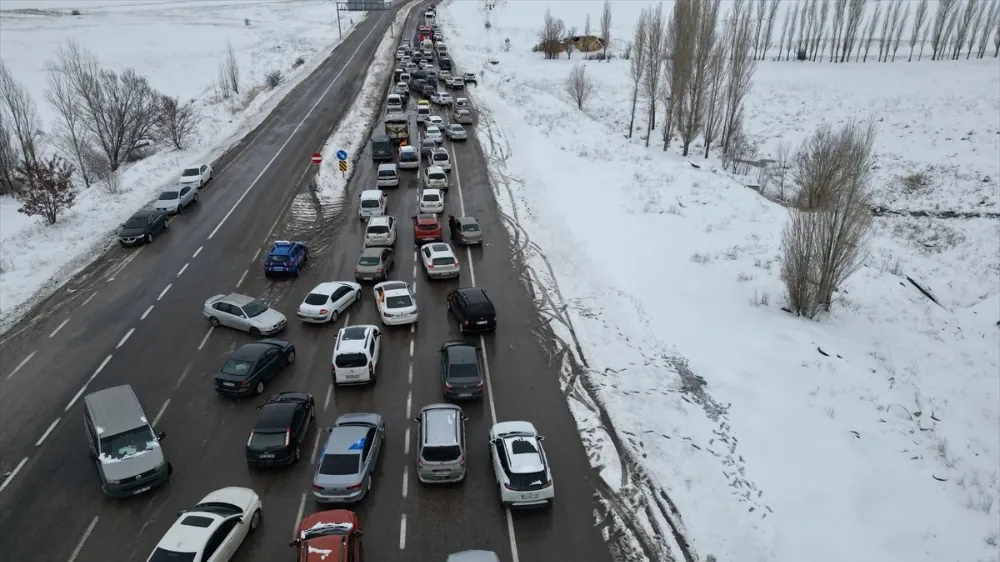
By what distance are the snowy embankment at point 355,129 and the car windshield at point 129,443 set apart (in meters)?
22.4

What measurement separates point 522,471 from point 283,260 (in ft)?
57.1

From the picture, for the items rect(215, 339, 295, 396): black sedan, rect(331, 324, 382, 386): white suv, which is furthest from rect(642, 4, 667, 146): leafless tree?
rect(215, 339, 295, 396): black sedan

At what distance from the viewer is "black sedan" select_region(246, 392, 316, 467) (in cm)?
1695

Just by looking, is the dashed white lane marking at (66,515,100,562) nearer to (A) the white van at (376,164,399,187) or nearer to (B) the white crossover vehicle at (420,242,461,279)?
(B) the white crossover vehicle at (420,242,461,279)

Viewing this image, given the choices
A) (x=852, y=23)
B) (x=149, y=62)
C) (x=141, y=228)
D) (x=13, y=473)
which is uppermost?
(x=852, y=23)

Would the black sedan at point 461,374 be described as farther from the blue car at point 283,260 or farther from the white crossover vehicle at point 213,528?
the blue car at point 283,260

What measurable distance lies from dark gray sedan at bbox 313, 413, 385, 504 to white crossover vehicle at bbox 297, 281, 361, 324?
7.90m

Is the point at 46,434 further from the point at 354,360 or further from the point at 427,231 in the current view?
the point at 427,231

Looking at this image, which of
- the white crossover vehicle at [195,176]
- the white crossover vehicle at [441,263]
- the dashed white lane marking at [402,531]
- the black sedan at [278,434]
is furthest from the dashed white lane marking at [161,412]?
the white crossover vehicle at [195,176]

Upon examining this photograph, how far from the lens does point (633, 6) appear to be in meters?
145

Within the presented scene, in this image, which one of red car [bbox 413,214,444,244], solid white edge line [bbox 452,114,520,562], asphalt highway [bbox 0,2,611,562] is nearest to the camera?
solid white edge line [bbox 452,114,520,562]

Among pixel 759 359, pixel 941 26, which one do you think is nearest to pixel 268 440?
pixel 759 359

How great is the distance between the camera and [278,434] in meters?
17.1

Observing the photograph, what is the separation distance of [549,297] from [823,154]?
1295cm
